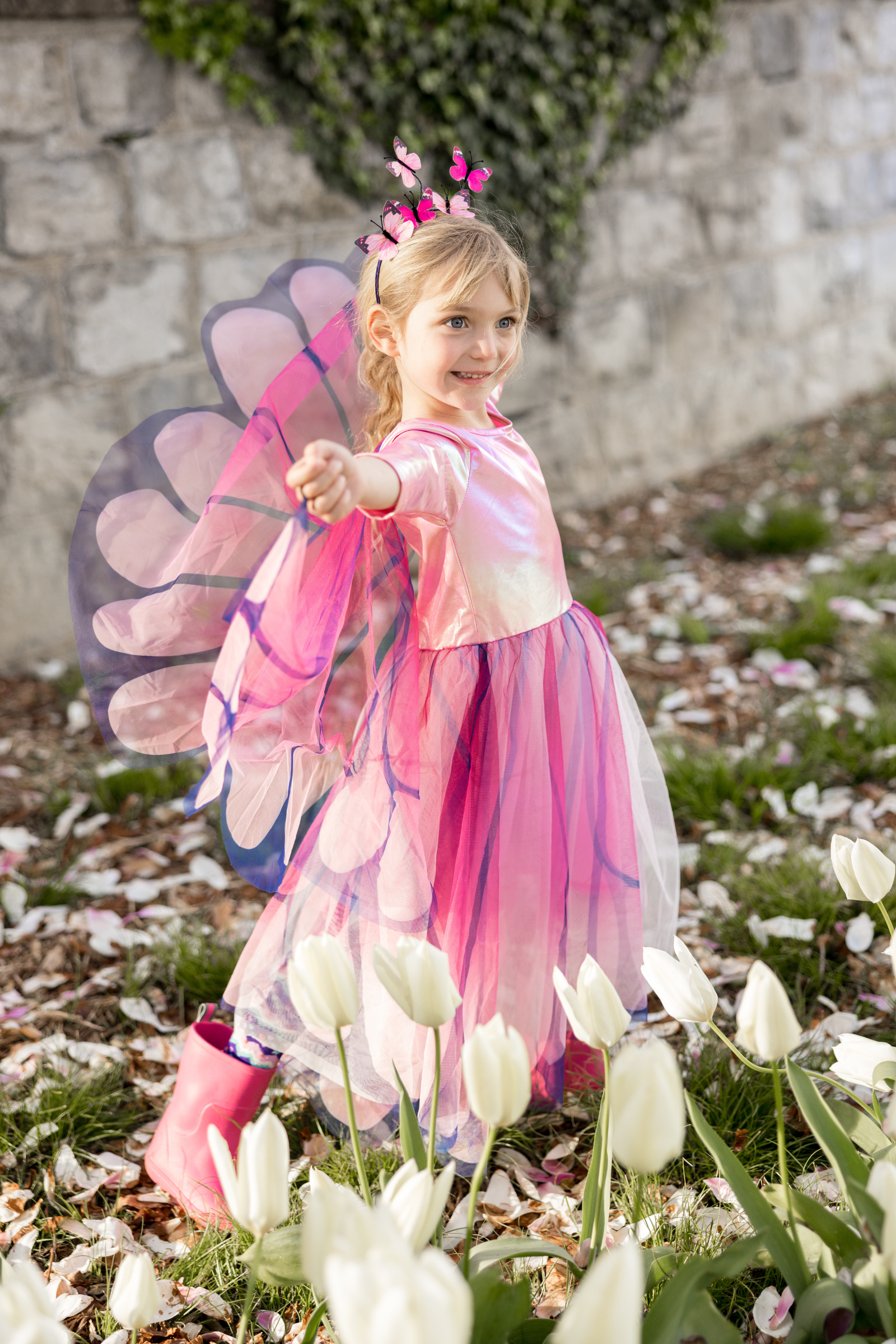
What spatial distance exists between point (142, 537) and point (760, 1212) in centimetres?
96

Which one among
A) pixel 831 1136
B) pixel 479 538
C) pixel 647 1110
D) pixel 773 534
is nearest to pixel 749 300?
pixel 773 534

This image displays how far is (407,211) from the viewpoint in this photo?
1325mm

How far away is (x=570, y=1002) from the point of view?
2.86 feet

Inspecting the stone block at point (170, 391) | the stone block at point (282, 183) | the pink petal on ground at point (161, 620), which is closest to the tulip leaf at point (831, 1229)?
the pink petal on ground at point (161, 620)

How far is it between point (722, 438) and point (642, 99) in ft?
4.49

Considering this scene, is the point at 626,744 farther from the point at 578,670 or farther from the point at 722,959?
the point at 722,959

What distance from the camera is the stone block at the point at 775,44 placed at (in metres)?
4.36

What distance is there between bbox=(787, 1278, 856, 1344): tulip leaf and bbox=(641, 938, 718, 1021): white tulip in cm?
22

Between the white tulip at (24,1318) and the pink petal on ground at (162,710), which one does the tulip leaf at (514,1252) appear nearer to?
the white tulip at (24,1318)

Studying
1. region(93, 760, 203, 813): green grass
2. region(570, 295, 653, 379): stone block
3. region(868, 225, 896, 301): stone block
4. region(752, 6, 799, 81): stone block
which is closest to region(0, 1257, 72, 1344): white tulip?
region(93, 760, 203, 813): green grass

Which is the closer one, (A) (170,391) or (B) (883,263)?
(A) (170,391)

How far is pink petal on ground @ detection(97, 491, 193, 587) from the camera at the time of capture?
1.29 m

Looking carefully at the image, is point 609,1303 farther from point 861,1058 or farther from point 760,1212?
point 861,1058

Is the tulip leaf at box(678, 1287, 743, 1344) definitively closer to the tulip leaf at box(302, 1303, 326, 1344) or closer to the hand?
the tulip leaf at box(302, 1303, 326, 1344)
